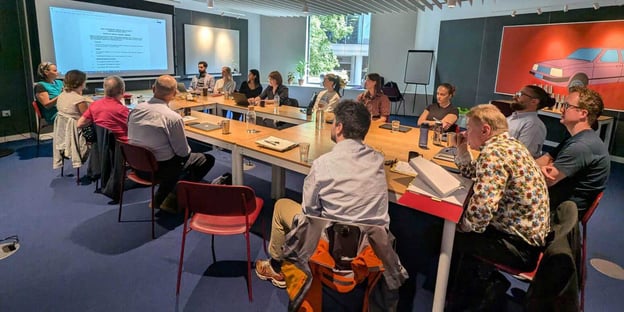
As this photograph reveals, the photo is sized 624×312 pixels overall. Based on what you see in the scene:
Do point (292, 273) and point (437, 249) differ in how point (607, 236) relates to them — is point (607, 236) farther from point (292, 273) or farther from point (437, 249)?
point (292, 273)

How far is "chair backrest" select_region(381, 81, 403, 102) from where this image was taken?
8.43 meters

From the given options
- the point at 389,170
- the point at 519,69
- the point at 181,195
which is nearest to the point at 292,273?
the point at 181,195

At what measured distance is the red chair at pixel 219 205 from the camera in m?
1.91

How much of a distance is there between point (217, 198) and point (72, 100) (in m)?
2.80

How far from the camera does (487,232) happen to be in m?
1.88

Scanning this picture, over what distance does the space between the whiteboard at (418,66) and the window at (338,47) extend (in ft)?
4.59

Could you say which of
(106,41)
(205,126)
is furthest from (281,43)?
(205,126)

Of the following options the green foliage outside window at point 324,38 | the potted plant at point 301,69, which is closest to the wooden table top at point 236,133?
the potted plant at point 301,69

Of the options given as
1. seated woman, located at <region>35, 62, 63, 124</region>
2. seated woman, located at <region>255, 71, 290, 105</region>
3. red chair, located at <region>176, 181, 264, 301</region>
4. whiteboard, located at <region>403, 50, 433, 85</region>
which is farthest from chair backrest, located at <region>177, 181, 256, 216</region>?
whiteboard, located at <region>403, 50, 433, 85</region>

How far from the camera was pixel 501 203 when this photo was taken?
181cm

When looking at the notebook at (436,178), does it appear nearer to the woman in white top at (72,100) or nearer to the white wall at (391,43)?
the woman in white top at (72,100)

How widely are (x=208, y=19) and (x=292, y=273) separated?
8.06m

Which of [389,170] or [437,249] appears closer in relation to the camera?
[437,249]

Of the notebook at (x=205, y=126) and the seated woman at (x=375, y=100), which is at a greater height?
the seated woman at (x=375, y=100)
